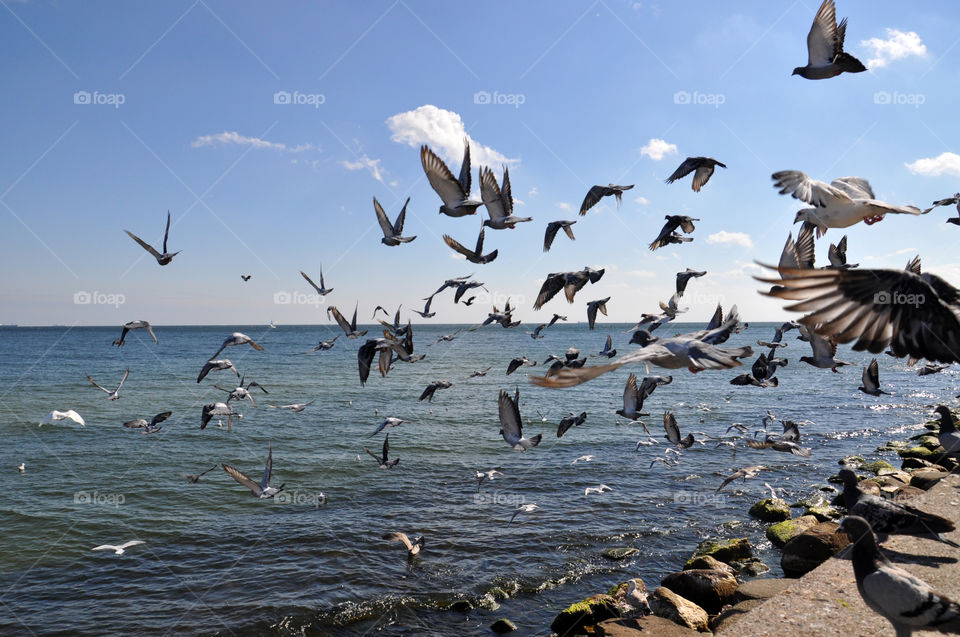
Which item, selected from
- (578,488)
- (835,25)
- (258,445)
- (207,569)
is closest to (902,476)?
(578,488)

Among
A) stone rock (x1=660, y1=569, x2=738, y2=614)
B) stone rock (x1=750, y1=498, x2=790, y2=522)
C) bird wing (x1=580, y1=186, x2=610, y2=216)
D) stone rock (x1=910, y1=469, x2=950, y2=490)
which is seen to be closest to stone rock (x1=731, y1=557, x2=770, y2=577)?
stone rock (x1=660, y1=569, x2=738, y2=614)

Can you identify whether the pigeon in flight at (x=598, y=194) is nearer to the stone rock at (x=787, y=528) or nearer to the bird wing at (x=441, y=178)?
the bird wing at (x=441, y=178)

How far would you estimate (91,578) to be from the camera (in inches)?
488

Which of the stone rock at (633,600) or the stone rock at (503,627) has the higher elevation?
the stone rock at (633,600)

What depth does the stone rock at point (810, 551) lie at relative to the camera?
1084cm

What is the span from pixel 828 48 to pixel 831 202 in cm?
254

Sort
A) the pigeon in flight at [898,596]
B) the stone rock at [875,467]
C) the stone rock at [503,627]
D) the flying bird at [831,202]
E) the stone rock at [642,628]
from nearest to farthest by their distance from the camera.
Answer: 1. the pigeon in flight at [898,596]
2. the flying bird at [831,202]
3. the stone rock at [642,628]
4. the stone rock at [503,627]
5. the stone rock at [875,467]

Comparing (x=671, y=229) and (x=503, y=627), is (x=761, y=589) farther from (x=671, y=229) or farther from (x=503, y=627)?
(x=671, y=229)

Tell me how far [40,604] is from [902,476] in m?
21.5

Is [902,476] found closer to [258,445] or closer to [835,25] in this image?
[835,25]

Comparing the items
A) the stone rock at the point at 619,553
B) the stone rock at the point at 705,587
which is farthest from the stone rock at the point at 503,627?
the stone rock at the point at 619,553

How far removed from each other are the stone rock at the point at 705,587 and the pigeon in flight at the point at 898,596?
476cm

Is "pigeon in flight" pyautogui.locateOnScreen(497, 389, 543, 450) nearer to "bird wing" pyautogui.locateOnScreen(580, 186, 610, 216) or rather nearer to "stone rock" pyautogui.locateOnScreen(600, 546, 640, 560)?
"bird wing" pyautogui.locateOnScreen(580, 186, 610, 216)

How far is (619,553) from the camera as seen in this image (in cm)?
1300
